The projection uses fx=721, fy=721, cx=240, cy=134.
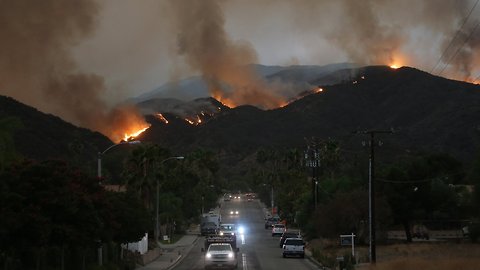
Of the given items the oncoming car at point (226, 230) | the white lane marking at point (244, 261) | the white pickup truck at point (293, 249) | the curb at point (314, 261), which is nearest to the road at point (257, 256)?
the white lane marking at point (244, 261)

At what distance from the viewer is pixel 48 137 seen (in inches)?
5787

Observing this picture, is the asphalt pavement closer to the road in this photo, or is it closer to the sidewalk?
the sidewalk

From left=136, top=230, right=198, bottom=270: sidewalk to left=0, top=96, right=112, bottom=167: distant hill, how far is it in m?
45.2

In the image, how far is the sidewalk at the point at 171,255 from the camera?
156ft

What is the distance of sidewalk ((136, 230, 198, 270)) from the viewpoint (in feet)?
156

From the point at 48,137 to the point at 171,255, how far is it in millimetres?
94994

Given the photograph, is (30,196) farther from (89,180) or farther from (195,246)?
(195,246)

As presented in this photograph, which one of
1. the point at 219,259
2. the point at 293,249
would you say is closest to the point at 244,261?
the point at 293,249

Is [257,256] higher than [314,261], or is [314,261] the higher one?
[257,256]

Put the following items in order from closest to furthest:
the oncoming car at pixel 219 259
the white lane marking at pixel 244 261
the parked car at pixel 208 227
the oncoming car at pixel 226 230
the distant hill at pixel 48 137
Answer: the oncoming car at pixel 219 259 < the white lane marking at pixel 244 261 < the oncoming car at pixel 226 230 < the parked car at pixel 208 227 < the distant hill at pixel 48 137

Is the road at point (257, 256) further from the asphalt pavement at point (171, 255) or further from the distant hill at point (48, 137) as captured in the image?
the distant hill at point (48, 137)

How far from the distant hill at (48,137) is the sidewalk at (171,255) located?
4522cm

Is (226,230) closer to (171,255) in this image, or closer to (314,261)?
(171,255)

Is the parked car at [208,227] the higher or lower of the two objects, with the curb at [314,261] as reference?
higher
